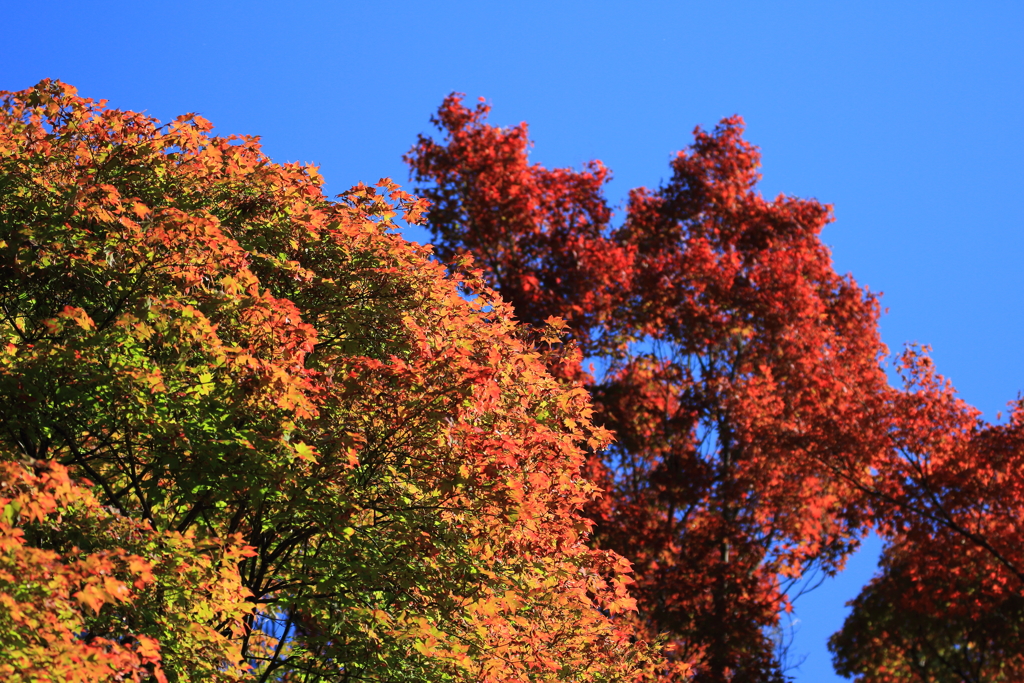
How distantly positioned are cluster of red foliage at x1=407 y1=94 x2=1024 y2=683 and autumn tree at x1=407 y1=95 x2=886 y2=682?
60 millimetres

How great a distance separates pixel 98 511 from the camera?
10156 mm

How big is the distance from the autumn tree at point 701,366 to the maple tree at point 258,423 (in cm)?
1197

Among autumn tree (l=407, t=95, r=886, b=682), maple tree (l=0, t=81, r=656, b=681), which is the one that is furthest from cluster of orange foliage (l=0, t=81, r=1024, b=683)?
autumn tree (l=407, t=95, r=886, b=682)

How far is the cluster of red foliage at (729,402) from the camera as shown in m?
24.2

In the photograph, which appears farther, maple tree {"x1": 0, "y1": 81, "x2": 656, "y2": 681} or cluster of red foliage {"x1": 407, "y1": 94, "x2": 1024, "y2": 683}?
cluster of red foliage {"x1": 407, "y1": 94, "x2": 1024, "y2": 683}

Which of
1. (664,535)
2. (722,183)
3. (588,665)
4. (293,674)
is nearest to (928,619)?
(664,535)

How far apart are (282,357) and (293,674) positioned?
6.19 m

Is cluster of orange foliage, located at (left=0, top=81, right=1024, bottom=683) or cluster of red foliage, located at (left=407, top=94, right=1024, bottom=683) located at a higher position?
cluster of red foliage, located at (left=407, top=94, right=1024, bottom=683)

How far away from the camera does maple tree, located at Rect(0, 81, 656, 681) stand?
10.2m

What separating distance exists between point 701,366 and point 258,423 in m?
20.5

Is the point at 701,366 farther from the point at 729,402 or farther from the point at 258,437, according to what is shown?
the point at 258,437

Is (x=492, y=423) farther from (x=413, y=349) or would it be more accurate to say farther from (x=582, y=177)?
(x=582, y=177)

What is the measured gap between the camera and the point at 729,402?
27906 millimetres

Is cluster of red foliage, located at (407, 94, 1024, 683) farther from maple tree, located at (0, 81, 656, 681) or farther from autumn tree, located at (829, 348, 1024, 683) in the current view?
maple tree, located at (0, 81, 656, 681)
